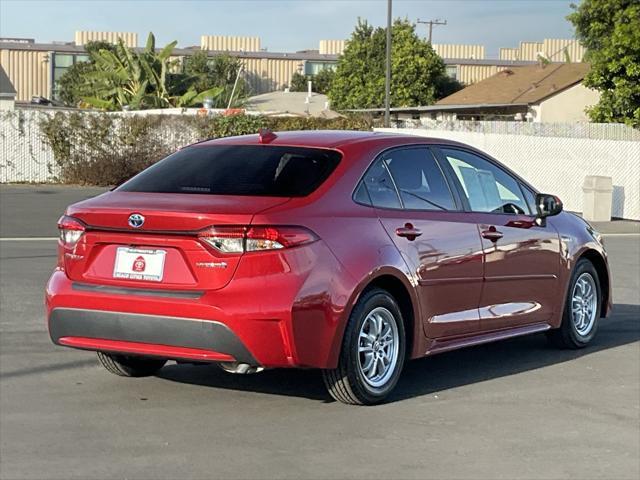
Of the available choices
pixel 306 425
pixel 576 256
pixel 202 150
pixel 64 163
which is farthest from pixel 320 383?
pixel 64 163

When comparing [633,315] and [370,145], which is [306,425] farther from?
[633,315]

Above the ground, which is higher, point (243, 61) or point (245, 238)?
point (243, 61)

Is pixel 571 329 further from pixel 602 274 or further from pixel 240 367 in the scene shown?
pixel 240 367

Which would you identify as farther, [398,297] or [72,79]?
[72,79]

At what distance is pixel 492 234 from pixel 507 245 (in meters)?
0.22

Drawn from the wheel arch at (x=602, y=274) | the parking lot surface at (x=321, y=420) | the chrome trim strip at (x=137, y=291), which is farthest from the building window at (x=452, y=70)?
the chrome trim strip at (x=137, y=291)

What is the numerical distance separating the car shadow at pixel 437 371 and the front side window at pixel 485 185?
1152mm

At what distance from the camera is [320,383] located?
27.0ft

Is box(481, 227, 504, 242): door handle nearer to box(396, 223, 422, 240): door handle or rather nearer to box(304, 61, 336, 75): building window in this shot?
box(396, 223, 422, 240): door handle

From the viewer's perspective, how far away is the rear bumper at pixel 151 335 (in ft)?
22.5

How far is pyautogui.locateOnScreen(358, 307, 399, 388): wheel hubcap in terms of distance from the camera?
292 inches

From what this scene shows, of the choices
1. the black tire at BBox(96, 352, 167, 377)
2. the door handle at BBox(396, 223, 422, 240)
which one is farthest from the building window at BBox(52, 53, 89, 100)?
the door handle at BBox(396, 223, 422, 240)

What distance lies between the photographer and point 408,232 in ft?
25.3

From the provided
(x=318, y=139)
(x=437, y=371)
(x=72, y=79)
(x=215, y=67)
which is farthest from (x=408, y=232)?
(x=72, y=79)
